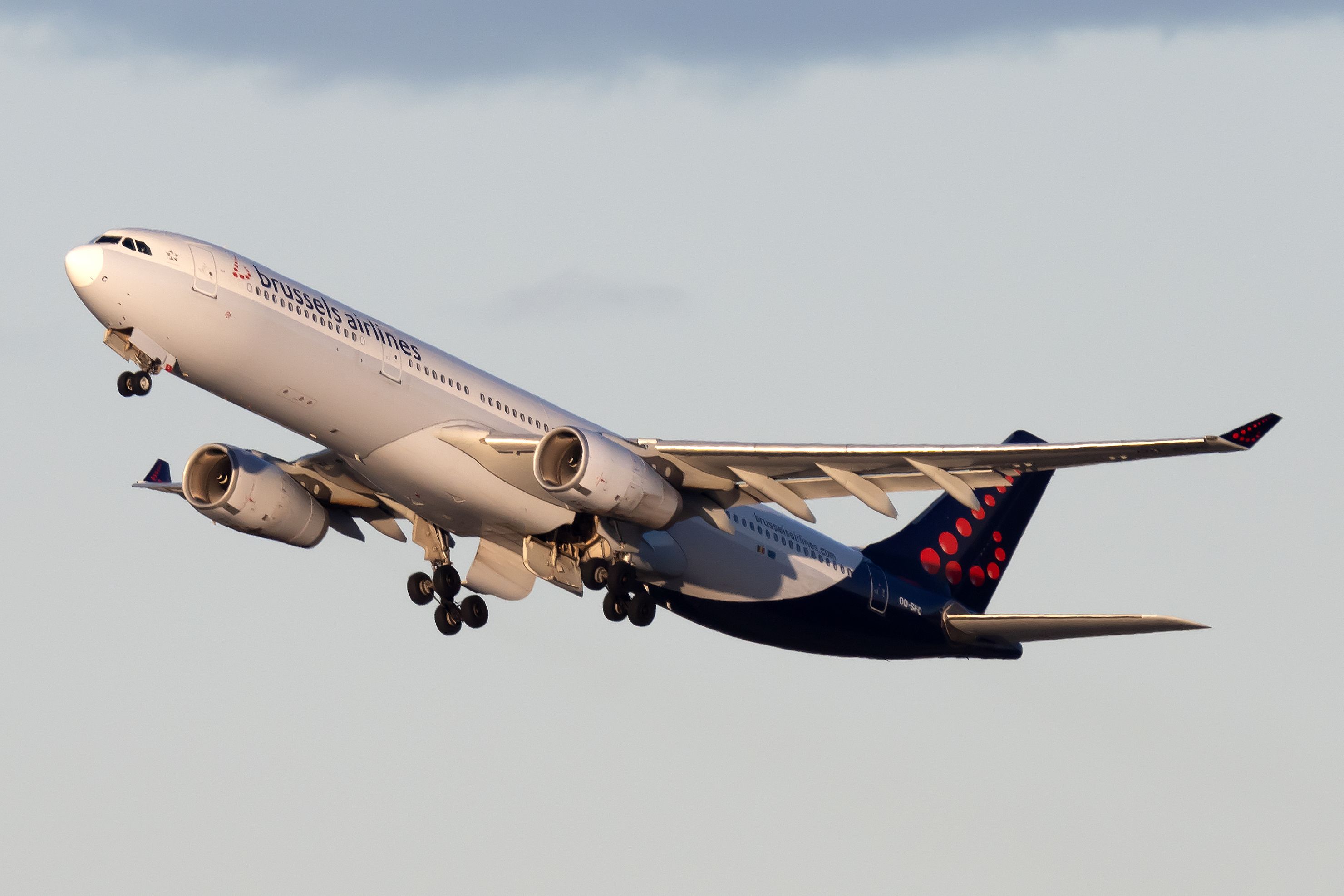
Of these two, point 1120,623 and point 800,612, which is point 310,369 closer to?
point 800,612

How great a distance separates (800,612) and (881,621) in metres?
2.54

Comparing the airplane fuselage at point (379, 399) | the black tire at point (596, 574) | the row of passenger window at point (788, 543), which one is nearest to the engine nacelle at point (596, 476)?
the airplane fuselage at point (379, 399)

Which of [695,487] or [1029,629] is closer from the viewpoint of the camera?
[695,487]

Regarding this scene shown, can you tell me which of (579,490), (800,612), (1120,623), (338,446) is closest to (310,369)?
(338,446)

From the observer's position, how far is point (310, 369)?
3378 cm

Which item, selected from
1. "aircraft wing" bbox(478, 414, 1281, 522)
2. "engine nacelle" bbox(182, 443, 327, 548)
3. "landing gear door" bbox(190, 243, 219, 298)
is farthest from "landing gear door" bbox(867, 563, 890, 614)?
"landing gear door" bbox(190, 243, 219, 298)

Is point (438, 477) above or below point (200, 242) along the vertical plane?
below

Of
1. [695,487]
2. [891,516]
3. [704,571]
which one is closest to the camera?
[891,516]

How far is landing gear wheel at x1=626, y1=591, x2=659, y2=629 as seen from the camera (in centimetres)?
3806

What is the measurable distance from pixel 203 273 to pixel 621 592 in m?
10.6

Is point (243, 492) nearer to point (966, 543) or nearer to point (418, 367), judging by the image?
point (418, 367)

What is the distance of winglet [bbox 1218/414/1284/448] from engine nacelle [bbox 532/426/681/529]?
11.2m

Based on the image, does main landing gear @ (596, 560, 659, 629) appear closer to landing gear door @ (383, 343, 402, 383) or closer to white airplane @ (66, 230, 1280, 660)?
white airplane @ (66, 230, 1280, 660)

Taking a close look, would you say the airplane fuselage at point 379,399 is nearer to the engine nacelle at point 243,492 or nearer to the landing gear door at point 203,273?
the landing gear door at point 203,273
